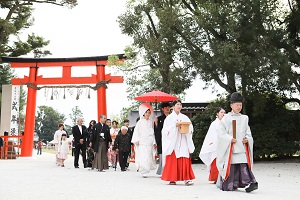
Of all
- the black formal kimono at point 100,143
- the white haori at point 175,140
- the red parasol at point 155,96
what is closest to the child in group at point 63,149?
the black formal kimono at point 100,143

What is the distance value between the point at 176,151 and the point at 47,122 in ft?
293

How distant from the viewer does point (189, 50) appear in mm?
16312

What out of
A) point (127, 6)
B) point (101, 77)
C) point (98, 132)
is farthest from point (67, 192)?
point (101, 77)

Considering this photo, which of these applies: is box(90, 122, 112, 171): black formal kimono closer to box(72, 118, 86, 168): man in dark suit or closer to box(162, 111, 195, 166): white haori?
box(72, 118, 86, 168): man in dark suit

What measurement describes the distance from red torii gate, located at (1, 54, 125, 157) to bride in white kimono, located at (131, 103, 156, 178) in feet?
42.6

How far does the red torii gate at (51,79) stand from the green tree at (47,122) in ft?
222

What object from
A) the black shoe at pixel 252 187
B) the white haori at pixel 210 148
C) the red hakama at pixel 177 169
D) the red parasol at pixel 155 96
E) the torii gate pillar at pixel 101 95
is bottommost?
the black shoe at pixel 252 187

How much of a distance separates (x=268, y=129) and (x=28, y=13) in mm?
17580

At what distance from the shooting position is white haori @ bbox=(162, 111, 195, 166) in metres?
9.59

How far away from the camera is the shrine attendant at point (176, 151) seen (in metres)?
9.35

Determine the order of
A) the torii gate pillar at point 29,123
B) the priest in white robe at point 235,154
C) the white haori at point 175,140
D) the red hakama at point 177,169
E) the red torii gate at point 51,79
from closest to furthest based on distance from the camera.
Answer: the priest in white robe at point 235,154 < the red hakama at point 177,169 < the white haori at point 175,140 < the red torii gate at point 51,79 < the torii gate pillar at point 29,123

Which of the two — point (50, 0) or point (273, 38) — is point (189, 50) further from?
point (50, 0)

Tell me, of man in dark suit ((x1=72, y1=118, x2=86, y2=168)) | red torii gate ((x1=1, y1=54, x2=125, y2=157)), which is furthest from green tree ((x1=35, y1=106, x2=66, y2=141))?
man in dark suit ((x1=72, y1=118, x2=86, y2=168))

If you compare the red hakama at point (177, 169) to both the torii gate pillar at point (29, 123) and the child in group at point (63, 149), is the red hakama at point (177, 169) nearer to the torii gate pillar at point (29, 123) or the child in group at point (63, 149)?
the child in group at point (63, 149)
